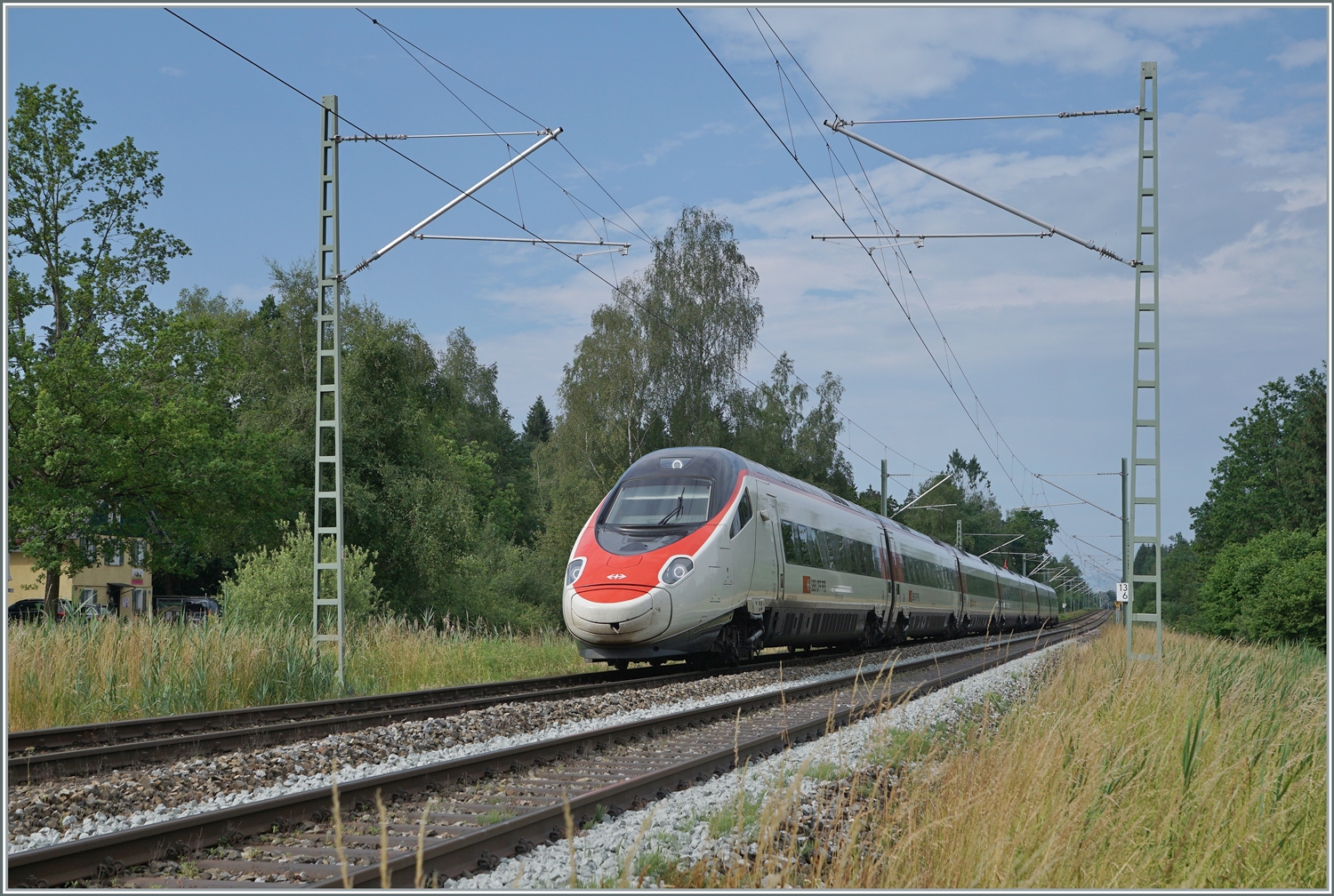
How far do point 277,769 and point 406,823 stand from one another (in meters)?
1.92

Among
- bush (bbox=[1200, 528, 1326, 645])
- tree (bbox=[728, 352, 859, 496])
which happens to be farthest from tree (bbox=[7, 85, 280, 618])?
bush (bbox=[1200, 528, 1326, 645])

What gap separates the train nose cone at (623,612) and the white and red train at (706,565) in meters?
0.01

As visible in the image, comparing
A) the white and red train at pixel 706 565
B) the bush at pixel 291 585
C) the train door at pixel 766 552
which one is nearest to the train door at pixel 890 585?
the white and red train at pixel 706 565

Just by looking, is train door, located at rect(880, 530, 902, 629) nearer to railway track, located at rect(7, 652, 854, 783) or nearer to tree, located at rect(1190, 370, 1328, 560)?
railway track, located at rect(7, 652, 854, 783)

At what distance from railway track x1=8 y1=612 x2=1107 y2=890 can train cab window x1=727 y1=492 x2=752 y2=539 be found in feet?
20.1

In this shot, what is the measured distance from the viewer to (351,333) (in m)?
41.8

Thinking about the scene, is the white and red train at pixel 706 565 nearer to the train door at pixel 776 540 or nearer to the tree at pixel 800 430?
the train door at pixel 776 540

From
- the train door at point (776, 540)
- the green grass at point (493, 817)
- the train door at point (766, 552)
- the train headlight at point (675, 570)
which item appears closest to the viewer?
the green grass at point (493, 817)

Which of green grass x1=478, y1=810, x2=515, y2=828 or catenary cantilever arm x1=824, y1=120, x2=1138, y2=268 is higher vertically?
catenary cantilever arm x1=824, y1=120, x2=1138, y2=268

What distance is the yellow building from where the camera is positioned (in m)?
35.7

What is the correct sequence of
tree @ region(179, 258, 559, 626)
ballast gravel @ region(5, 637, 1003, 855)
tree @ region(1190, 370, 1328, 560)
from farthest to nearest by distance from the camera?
tree @ region(1190, 370, 1328, 560) < tree @ region(179, 258, 559, 626) < ballast gravel @ region(5, 637, 1003, 855)

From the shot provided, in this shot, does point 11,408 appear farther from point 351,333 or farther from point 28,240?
point 351,333

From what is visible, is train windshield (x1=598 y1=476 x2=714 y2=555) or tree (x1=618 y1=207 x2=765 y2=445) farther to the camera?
tree (x1=618 y1=207 x2=765 y2=445)

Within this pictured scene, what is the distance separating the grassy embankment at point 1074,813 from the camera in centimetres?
469
